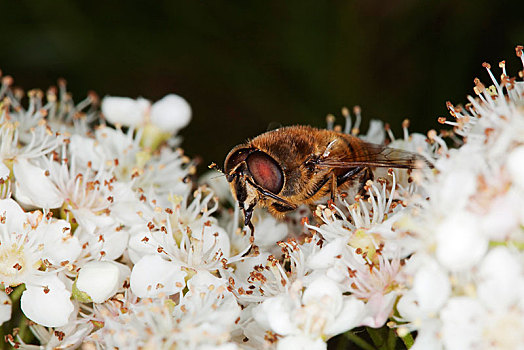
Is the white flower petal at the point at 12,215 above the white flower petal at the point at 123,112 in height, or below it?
below

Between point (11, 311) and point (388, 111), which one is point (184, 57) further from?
point (11, 311)

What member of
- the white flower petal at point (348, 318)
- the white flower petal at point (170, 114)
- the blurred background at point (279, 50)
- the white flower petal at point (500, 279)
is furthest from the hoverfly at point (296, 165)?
the blurred background at point (279, 50)

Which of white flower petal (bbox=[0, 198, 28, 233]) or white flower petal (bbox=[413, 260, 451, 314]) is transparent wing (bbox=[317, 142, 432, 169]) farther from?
white flower petal (bbox=[0, 198, 28, 233])

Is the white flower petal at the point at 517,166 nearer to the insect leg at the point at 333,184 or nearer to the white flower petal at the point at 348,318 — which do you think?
the white flower petal at the point at 348,318

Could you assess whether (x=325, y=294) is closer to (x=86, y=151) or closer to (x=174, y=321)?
(x=174, y=321)

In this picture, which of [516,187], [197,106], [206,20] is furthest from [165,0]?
[516,187]

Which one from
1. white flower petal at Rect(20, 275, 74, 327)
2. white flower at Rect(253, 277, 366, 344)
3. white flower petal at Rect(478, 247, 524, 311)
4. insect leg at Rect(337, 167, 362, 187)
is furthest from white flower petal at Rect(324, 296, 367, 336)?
white flower petal at Rect(20, 275, 74, 327)
